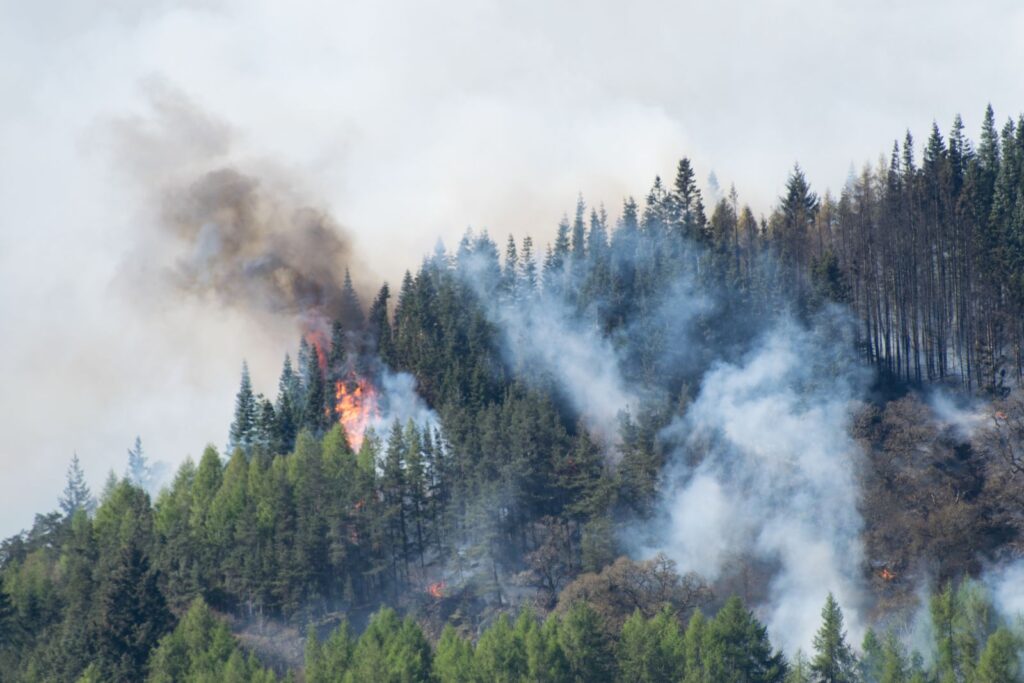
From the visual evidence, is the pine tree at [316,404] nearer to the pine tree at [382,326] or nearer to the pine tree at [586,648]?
the pine tree at [382,326]

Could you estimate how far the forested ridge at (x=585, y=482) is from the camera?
11044 cm

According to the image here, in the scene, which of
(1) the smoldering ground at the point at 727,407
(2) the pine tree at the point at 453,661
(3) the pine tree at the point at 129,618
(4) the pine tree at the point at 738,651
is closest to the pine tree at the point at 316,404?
(1) the smoldering ground at the point at 727,407

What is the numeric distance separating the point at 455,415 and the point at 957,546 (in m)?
45.9

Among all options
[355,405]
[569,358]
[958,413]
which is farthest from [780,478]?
[355,405]

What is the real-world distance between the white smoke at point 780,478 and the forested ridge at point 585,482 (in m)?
0.65

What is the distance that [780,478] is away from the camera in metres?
131

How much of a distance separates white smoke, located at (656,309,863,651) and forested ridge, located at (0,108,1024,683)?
2.12ft

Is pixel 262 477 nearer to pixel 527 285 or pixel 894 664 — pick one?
pixel 527 285

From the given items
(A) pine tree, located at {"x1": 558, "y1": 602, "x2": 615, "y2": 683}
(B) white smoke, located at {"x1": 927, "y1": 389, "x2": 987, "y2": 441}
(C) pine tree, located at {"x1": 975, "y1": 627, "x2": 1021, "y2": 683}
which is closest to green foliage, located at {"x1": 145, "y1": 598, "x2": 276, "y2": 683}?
(A) pine tree, located at {"x1": 558, "y1": 602, "x2": 615, "y2": 683}

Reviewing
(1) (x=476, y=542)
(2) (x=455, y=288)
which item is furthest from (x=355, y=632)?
(2) (x=455, y=288)

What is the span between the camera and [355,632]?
130500 mm

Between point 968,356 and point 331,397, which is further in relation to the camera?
point 331,397

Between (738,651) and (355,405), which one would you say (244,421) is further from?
(738,651)

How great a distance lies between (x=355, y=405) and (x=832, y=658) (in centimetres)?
7256
